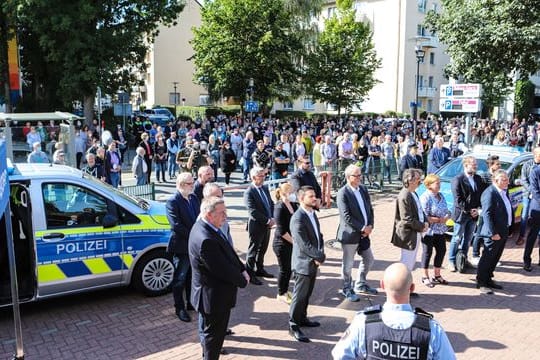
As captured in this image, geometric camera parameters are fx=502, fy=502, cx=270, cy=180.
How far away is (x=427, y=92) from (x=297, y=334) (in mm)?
53212

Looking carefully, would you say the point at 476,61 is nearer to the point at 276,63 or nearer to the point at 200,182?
the point at 200,182

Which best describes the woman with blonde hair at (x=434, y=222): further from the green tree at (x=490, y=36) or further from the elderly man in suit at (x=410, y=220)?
the green tree at (x=490, y=36)

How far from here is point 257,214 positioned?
7523 millimetres

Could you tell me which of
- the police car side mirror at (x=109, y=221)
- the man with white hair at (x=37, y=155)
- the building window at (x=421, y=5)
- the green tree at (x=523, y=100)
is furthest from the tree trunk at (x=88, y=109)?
the green tree at (x=523, y=100)

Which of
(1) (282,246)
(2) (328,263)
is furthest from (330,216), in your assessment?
(1) (282,246)

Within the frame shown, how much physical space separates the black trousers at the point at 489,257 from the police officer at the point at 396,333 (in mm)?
4728

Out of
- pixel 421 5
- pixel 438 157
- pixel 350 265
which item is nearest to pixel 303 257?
pixel 350 265

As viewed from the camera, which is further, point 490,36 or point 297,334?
point 490,36

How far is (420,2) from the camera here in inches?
2042

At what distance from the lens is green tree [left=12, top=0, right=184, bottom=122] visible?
2430 centimetres

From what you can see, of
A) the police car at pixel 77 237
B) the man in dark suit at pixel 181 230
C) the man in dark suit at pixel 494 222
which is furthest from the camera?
the man in dark suit at pixel 494 222

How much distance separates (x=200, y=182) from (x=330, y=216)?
5652mm

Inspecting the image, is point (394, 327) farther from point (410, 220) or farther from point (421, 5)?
point (421, 5)

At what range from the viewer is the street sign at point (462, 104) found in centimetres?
1620
